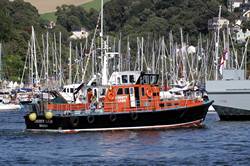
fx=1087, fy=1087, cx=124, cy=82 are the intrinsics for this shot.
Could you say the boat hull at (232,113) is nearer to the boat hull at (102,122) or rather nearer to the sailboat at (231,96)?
the sailboat at (231,96)

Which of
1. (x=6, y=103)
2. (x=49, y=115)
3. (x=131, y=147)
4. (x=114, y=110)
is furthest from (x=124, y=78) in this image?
(x=6, y=103)

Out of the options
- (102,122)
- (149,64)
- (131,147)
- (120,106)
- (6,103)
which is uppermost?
(149,64)

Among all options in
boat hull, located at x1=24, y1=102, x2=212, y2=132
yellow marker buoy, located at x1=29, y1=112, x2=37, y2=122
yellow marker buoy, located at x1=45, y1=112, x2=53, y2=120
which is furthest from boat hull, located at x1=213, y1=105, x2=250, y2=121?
yellow marker buoy, located at x1=29, y1=112, x2=37, y2=122

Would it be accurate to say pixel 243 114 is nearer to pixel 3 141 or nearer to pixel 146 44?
pixel 3 141

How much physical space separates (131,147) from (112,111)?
31.0 feet

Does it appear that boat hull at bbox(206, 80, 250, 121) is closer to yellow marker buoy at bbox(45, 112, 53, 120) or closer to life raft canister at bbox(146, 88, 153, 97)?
life raft canister at bbox(146, 88, 153, 97)

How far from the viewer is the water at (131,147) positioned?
58.0 m

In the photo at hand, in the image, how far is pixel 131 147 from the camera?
6444 cm

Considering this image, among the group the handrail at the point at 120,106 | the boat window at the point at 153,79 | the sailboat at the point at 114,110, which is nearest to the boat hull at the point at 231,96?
the handrail at the point at 120,106

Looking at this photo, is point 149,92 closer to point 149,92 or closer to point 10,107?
point 149,92

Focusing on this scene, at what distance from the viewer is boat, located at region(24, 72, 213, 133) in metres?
73.7

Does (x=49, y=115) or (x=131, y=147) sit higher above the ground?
(x=49, y=115)

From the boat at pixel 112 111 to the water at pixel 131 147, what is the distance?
83 cm

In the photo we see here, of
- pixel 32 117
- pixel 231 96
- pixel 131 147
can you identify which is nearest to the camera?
pixel 131 147
